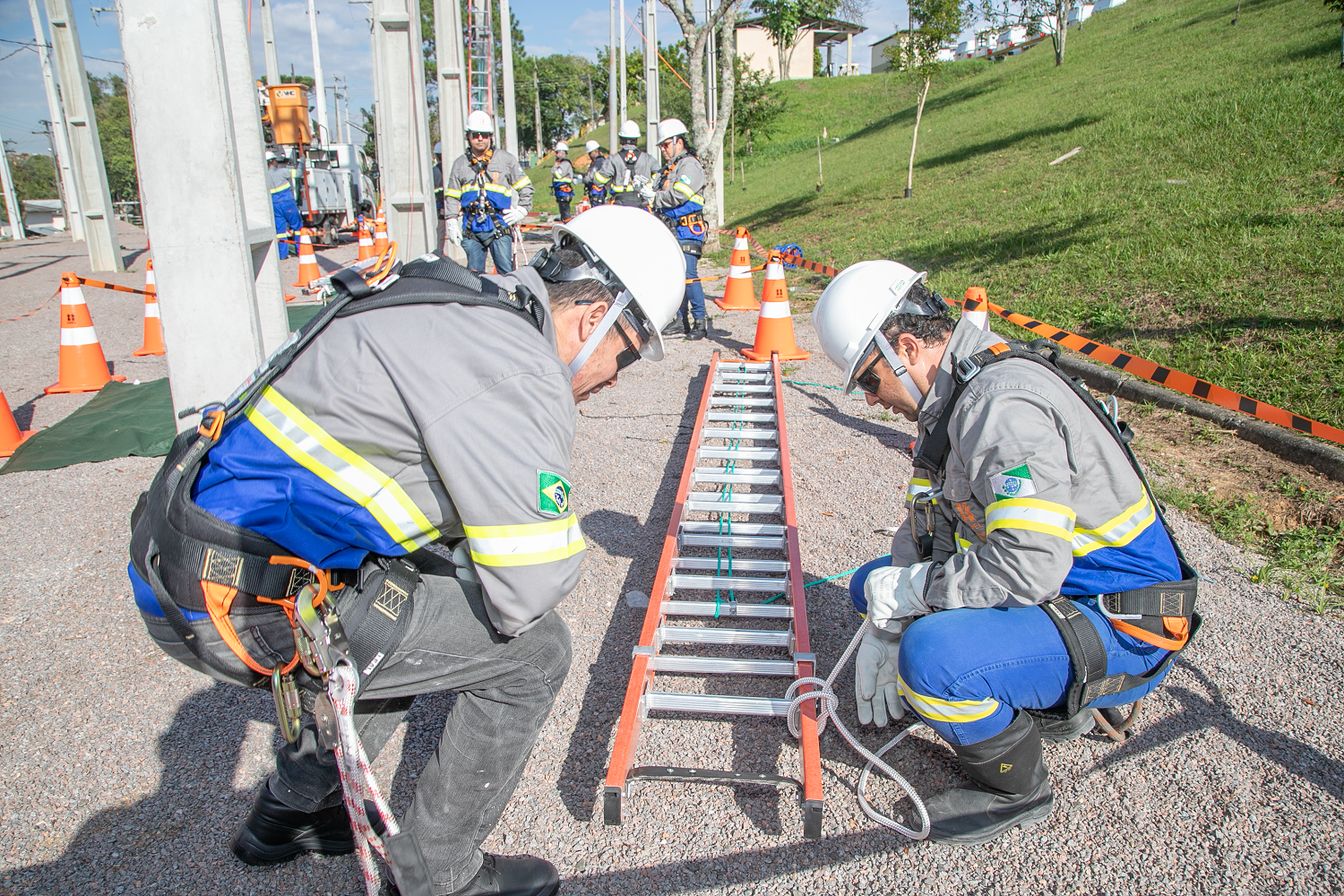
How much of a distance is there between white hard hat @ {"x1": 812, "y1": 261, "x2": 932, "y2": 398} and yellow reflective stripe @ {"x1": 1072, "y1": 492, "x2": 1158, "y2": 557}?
34.5 inches

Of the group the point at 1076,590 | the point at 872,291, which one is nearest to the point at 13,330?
the point at 872,291

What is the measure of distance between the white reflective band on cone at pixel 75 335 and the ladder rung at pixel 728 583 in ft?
A: 22.5

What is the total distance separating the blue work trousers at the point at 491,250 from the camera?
417 inches

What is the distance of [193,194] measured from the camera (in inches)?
160

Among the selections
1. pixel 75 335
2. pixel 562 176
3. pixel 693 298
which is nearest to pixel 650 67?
pixel 562 176

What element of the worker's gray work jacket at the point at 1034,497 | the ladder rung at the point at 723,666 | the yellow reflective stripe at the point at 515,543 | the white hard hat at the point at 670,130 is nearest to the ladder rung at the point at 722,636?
the ladder rung at the point at 723,666

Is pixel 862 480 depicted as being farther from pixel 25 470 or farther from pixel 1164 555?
pixel 25 470

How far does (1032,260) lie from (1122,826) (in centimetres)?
835

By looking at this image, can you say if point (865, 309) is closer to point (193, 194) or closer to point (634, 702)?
point (634, 702)

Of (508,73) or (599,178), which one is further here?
(508,73)

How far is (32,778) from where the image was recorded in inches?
104

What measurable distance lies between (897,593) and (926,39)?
1738 cm

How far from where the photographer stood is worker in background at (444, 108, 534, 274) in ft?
34.0

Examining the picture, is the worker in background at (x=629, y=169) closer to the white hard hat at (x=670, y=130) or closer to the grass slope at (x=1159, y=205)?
the grass slope at (x=1159, y=205)
